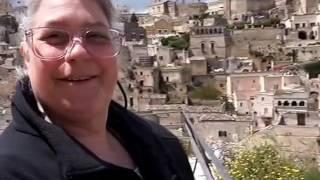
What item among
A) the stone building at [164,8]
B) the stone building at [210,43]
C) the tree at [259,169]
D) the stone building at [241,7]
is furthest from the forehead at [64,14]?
the stone building at [164,8]

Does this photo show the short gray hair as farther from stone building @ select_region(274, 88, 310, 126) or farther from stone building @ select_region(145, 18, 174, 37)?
stone building @ select_region(145, 18, 174, 37)

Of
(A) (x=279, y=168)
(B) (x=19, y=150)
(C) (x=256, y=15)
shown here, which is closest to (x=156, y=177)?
(B) (x=19, y=150)

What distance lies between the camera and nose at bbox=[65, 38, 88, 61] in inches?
39.3

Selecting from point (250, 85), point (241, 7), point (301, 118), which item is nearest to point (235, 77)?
point (250, 85)

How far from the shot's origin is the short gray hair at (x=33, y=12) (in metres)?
1.04

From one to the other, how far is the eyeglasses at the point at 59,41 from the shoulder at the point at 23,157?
12 centimetres

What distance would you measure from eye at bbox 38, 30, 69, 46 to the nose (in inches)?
0.5

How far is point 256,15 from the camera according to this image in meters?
31.2

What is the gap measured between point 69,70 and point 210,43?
2261cm

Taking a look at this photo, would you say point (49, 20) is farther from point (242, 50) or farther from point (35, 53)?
point (242, 50)

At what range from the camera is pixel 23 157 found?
0.94 m

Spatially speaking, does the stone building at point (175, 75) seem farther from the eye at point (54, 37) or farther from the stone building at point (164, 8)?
the eye at point (54, 37)

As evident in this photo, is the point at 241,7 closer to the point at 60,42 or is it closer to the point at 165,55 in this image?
the point at 165,55

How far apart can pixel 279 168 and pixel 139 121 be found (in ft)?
10.2
